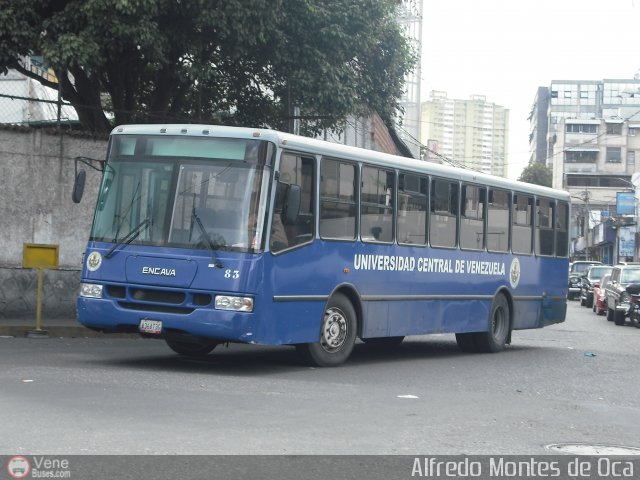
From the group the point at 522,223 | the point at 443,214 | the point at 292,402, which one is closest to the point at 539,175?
the point at 522,223

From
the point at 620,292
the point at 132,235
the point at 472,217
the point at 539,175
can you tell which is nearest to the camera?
the point at 132,235

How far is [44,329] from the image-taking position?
18547mm

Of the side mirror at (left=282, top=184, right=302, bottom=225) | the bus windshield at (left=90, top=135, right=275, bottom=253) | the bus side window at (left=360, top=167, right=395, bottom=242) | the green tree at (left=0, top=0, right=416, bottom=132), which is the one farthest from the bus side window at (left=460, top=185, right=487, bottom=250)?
the bus windshield at (left=90, top=135, right=275, bottom=253)

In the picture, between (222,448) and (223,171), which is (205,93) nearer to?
(223,171)

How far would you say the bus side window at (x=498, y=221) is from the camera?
64.4 ft

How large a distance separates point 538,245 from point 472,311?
3276 mm

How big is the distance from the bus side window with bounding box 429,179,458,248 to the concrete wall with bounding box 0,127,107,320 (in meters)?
7.29

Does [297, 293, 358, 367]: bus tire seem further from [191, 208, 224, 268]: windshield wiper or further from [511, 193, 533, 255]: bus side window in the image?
[511, 193, 533, 255]: bus side window

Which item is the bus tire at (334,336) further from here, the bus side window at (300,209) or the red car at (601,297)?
the red car at (601,297)

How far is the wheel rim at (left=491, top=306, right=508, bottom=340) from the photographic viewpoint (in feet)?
65.3

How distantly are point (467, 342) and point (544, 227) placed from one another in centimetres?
331

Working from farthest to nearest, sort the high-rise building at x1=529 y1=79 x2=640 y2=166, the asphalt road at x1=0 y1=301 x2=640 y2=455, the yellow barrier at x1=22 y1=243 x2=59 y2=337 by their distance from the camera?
the high-rise building at x1=529 y1=79 x2=640 y2=166
the yellow barrier at x1=22 y1=243 x2=59 y2=337
the asphalt road at x1=0 y1=301 x2=640 y2=455

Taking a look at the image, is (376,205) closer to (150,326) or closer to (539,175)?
(150,326)

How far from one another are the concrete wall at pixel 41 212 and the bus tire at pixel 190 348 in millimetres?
5999
